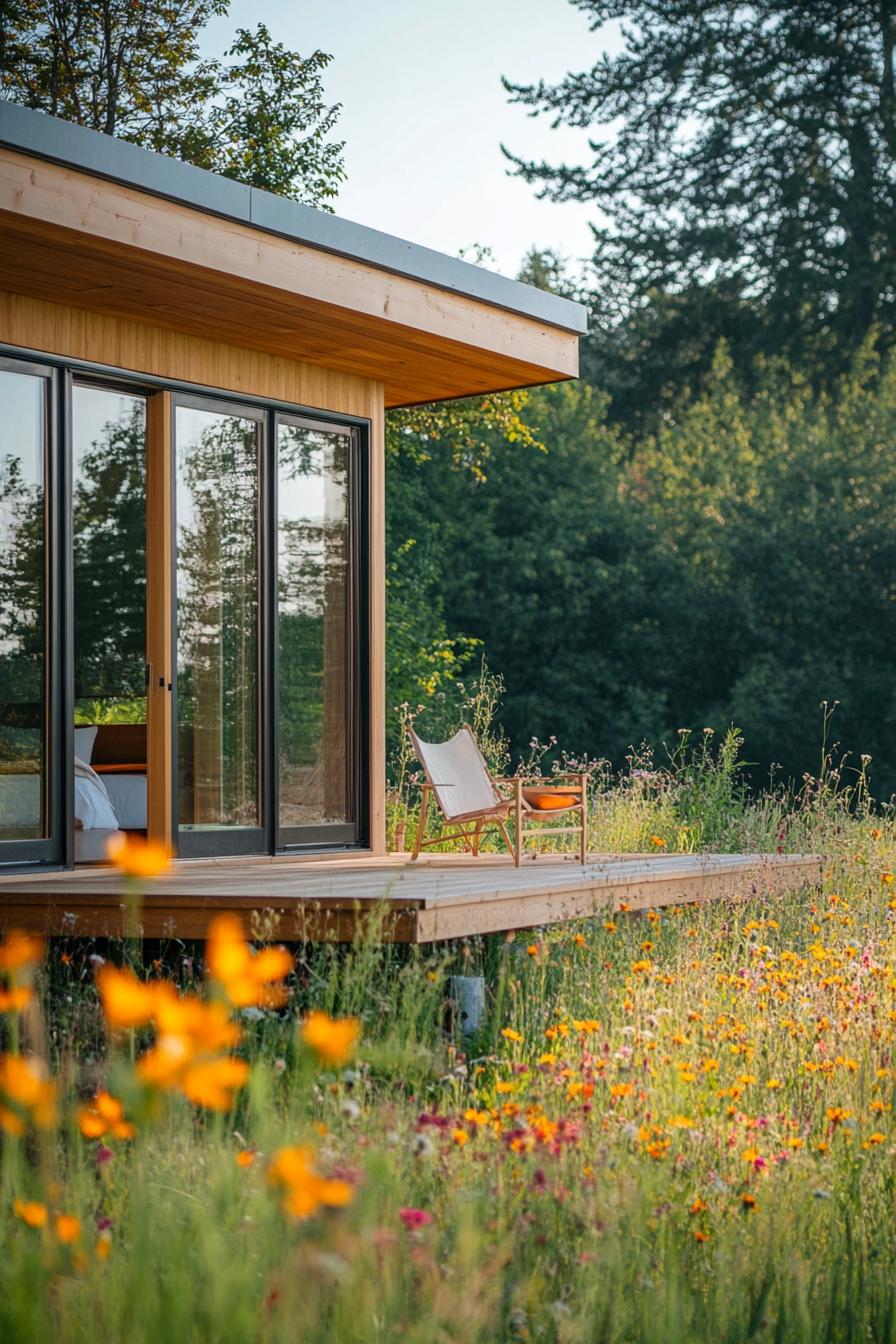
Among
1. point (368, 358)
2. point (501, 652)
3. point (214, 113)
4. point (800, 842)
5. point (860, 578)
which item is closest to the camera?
point (368, 358)

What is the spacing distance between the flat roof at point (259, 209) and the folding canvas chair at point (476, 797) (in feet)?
Answer: 7.24

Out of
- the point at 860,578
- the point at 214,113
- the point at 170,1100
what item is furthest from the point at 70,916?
the point at 860,578

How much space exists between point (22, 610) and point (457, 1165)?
168 inches

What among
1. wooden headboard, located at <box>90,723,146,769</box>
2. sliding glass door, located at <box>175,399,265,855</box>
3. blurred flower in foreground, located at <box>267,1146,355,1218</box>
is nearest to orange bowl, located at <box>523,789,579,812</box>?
sliding glass door, located at <box>175,399,265,855</box>

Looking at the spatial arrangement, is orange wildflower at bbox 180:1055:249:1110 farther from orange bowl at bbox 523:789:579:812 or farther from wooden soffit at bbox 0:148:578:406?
orange bowl at bbox 523:789:579:812

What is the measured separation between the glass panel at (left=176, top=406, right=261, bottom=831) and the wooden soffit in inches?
21.4

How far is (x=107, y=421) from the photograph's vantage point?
7469 mm

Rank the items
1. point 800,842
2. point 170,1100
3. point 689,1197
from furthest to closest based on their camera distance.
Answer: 1. point 800,842
2. point 689,1197
3. point 170,1100

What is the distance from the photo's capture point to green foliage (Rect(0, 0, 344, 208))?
1523 centimetres

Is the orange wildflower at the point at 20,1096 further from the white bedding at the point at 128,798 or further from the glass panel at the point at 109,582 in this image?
the white bedding at the point at 128,798

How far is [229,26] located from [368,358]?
9.31 metres

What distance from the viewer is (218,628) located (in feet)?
24.6

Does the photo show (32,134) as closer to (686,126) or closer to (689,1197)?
(689,1197)

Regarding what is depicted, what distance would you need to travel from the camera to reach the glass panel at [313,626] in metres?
7.88
